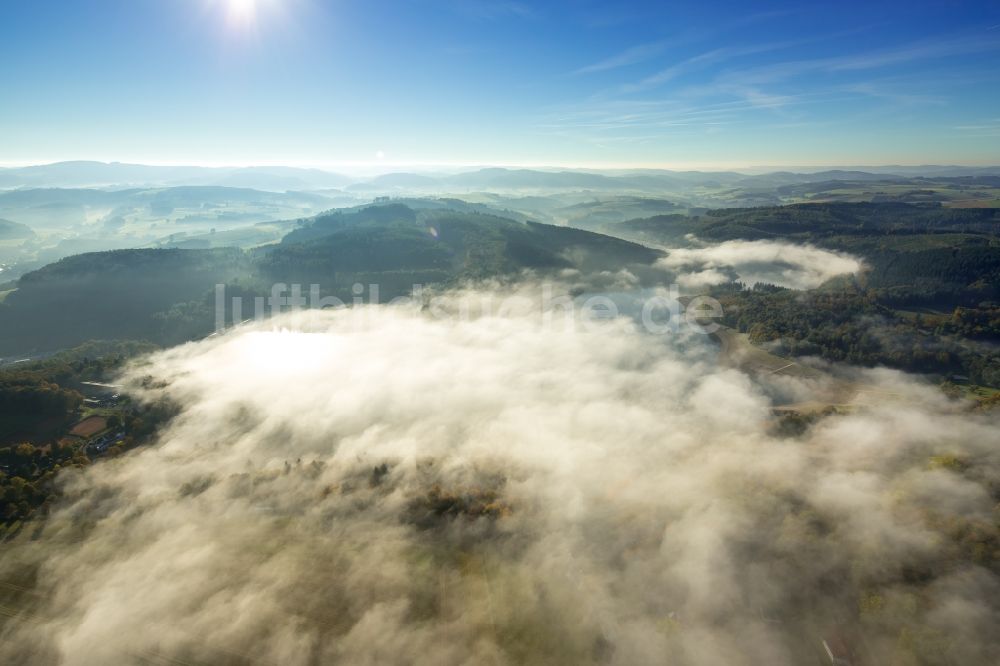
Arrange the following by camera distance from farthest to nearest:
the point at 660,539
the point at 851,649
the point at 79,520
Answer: the point at 79,520, the point at 660,539, the point at 851,649

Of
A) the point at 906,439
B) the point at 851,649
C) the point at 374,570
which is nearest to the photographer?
the point at 851,649

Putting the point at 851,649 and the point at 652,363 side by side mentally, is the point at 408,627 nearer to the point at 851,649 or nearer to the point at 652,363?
the point at 851,649

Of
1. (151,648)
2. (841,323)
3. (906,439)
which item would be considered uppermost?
(841,323)

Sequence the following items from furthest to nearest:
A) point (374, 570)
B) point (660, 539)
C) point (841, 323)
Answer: point (841, 323), point (660, 539), point (374, 570)

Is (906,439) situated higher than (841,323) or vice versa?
(841,323)

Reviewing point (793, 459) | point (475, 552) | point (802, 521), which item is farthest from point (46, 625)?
point (793, 459)

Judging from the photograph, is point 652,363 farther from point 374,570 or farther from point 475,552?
point 374,570

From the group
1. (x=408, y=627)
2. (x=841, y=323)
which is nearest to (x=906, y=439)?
(x=841, y=323)

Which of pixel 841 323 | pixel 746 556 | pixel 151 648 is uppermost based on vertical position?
pixel 841 323

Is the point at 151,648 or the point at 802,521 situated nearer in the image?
the point at 151,648
